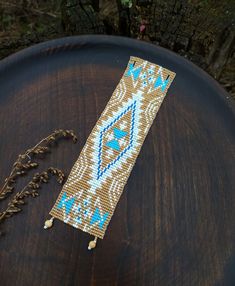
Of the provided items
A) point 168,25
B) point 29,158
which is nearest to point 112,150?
point 29,158

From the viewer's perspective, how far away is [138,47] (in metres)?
1.33

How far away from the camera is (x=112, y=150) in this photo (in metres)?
1.22

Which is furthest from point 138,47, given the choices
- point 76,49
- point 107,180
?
point 107,180

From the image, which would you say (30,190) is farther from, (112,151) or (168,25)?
(168,25)

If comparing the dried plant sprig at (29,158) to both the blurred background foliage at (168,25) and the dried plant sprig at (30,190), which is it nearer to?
the dried plant sprig at (30,190)

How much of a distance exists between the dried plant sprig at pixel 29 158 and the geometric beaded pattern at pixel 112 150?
0.25 feet

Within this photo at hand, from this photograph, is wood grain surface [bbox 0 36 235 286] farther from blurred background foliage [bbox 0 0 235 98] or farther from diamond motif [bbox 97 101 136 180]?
blurred background foliage [bbox 0 0 235 98]

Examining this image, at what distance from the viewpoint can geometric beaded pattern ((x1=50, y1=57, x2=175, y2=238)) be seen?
3.72 ft

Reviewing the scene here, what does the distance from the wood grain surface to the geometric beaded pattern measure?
0.02 m

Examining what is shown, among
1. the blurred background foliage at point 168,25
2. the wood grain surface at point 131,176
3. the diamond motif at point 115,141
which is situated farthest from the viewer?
the blurred background foliage at point 168,25

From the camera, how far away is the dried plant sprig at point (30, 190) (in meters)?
1.13

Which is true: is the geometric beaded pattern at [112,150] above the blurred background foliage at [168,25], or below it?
below

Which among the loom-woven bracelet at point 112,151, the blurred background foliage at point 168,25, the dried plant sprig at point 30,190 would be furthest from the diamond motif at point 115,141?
the blurred background foliage at point 168,25

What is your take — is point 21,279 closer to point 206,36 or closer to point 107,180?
point 107,180
